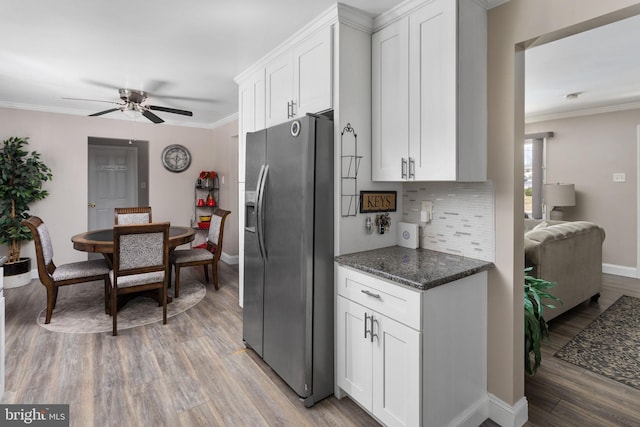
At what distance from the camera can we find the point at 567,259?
3.20 meters

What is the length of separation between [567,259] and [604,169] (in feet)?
8.99

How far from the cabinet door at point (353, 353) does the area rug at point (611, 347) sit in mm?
1708

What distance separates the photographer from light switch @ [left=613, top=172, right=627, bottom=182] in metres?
4.77

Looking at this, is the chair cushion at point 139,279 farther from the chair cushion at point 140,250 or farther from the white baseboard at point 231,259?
the white baseboard at point 231,259

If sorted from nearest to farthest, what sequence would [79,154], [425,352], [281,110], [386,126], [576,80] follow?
[425,352]
[386,126]
[281,110]
[576,80]
[79,154]

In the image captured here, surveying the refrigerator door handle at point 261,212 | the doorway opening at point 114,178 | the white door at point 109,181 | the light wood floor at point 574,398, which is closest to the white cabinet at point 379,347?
the refrigerator door handle at point 261,212

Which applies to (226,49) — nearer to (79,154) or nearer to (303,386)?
(303,386)

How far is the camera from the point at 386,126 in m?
2.14

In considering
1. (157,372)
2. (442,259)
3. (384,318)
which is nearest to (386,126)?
(442,259)

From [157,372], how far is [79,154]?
3.94 meters

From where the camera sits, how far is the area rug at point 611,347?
2.37 meters

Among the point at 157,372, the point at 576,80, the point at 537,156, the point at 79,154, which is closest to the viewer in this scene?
the point at 157,372

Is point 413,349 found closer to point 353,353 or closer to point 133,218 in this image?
point 353,353

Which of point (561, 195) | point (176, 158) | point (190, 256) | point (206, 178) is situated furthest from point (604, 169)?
point (176, 158)
